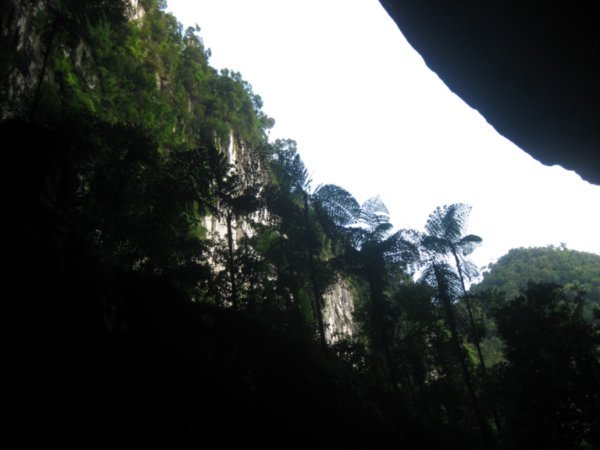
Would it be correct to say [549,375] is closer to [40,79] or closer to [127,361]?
[127,361]

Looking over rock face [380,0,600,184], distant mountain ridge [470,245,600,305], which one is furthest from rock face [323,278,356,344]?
rock face [380,0,600,184]

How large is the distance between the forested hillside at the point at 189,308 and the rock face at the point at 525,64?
6831 mm

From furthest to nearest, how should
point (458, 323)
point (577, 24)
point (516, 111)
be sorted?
point (458, 323) → point (516, 111) → point (577, 24)

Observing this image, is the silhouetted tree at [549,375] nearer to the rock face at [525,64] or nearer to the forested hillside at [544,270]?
the rock face at [525,64]

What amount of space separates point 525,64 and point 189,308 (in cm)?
858

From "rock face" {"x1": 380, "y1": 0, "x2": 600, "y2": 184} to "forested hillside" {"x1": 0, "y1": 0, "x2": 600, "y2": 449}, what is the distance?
683 cm

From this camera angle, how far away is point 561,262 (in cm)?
5188

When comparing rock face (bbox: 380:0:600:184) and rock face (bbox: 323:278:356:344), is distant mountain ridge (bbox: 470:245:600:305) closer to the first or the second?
rock face (bbox: 323:278:356:344)

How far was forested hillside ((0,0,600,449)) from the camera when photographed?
656cm

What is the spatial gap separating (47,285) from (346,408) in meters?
7.52

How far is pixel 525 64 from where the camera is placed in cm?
419

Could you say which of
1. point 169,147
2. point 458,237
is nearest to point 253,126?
point 169,147

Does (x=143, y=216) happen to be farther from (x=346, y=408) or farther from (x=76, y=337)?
(x=346, y=408)

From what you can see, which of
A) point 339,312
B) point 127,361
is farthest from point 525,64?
point 339,312
